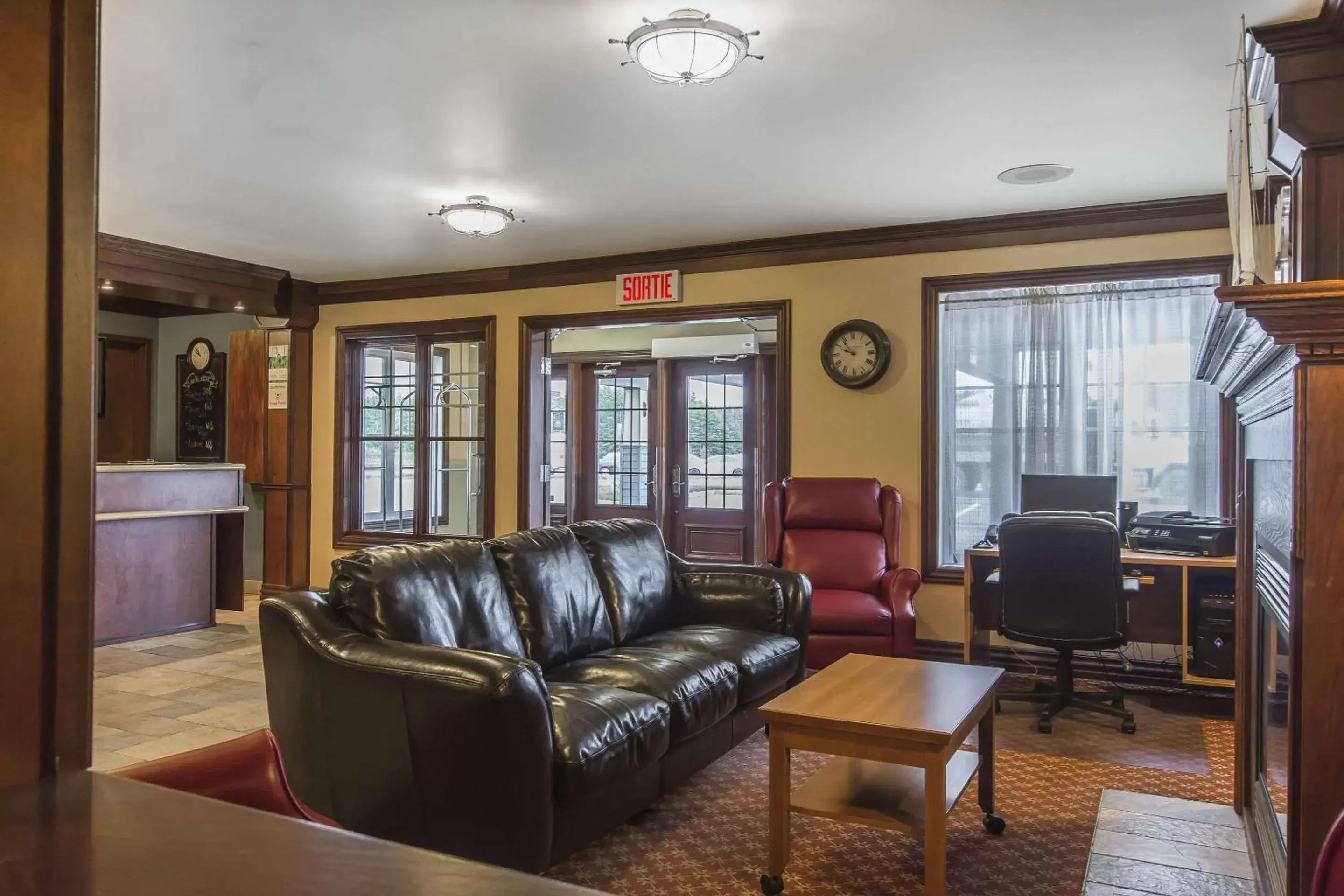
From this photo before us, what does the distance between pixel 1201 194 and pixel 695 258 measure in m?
2.73

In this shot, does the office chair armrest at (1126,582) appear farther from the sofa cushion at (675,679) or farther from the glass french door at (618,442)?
the glass french door at (618,442)

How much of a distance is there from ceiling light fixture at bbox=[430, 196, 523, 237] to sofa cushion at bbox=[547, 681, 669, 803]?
8.80 ft

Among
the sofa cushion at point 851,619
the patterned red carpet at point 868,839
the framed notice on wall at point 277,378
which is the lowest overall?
the patterned red carpet at point 868,839

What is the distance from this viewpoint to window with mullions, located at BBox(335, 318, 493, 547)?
22.3ft

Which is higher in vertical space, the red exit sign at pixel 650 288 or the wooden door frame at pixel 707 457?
the red exit sign at pixel 650 288

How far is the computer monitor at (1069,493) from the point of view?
187 inches

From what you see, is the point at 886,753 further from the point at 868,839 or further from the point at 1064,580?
the point at 1064,580

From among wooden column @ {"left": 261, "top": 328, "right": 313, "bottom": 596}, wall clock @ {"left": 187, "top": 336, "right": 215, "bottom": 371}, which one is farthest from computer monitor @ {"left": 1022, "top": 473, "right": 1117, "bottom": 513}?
wall clock @ {"left": 187, "top": 336, "right": 215, "bottom": 371}

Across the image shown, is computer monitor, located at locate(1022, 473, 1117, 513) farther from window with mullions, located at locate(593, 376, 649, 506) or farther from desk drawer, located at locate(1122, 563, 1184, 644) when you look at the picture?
window with mullions, located at locate(593, 376, 649, 506)

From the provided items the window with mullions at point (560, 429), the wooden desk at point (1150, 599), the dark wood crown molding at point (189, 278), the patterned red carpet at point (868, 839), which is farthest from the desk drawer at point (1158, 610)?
the dark wood crown molding at point (189, 278)

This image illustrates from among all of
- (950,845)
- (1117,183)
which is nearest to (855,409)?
(1117,183)

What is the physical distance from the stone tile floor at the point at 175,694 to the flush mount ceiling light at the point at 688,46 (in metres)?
2.60

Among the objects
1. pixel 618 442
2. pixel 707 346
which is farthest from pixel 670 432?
pixel 707 346

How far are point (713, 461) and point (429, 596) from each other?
542 cm
